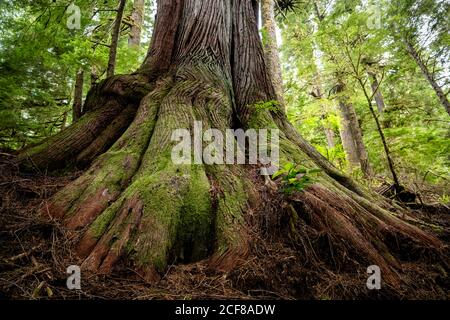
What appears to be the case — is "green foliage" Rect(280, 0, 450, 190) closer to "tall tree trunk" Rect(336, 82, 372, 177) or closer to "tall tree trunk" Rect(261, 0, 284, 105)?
"tall tree trunk" Rect(336, 82, 372, 177)

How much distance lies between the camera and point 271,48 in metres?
7.20

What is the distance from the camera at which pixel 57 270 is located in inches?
64.1

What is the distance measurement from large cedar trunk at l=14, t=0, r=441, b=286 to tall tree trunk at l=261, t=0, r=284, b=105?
2778 mm

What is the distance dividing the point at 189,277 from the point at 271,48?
684 cm

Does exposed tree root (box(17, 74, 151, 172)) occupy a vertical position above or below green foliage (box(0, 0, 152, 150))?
below

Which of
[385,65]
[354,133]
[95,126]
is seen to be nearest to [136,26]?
[95,126]

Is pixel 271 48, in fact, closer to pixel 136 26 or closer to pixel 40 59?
pixel 136 26

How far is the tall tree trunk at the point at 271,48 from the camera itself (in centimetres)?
680

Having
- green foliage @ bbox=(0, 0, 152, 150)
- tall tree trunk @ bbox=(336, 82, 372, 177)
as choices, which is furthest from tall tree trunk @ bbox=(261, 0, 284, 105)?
green foliage @ bbox=(0, 0, 152, 150)

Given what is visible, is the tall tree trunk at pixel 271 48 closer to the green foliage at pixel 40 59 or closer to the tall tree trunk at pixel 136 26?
the green foliage at pixel 40 59

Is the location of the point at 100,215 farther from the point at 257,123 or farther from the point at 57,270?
the point at 257,123

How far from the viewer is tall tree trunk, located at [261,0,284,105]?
6.80 m
